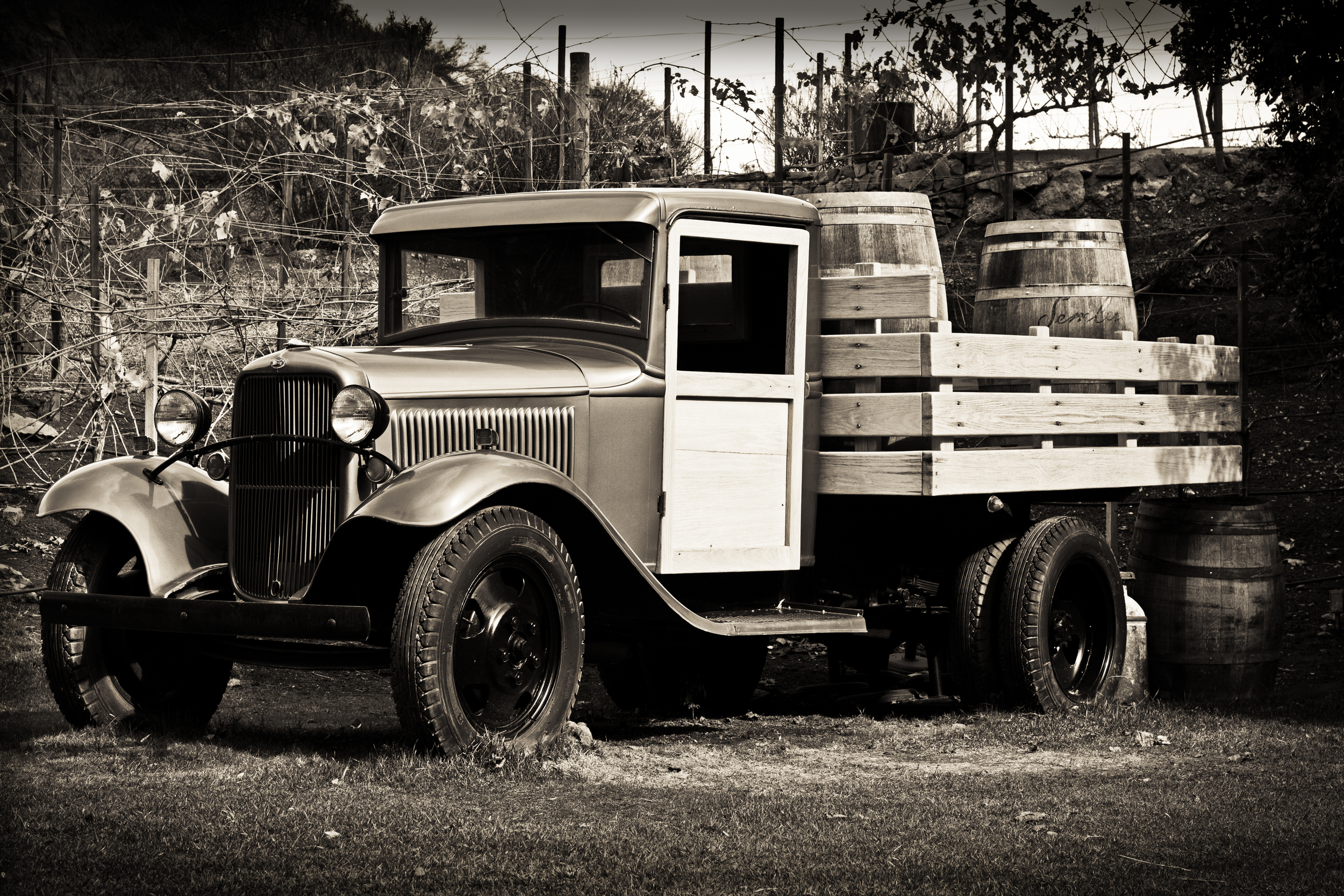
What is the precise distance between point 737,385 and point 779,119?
6.32m

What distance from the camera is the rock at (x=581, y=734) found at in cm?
482

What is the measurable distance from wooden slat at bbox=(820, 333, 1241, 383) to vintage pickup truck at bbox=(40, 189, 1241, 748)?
15 millimetres

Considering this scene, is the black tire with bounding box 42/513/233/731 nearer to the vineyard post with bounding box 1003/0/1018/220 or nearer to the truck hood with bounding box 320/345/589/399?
the truck hood with bounding box 320/345/589/399

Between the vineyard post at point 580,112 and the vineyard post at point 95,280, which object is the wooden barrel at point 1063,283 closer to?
the vineyard post at point 580,112

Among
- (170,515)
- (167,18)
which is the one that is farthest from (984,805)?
(167,18)

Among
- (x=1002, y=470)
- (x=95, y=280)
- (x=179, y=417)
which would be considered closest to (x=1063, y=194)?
(x=1002, y=470)

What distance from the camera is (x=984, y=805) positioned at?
4016 millimetres

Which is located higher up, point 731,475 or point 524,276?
point 524,276

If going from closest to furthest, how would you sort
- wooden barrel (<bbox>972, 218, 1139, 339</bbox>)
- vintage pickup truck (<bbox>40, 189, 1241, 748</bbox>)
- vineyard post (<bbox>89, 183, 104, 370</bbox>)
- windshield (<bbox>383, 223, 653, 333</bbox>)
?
vintage pickup truck (<bbox>40, 189, 1241, 748</bbox>), windshield (<bbox>383, 223, 653, 333</bbox>), wooden barrel (<bbox>972, 218, 1139, 339</bbox>), vineyard post (<bbox>89, 183, 104, 370</bbox>)

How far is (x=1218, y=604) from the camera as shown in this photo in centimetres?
653

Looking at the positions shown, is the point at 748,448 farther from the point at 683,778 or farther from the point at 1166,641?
the point at 1166,641

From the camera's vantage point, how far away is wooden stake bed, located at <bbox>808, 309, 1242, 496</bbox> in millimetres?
5578

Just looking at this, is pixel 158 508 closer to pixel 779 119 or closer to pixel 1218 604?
pixel 1218 604

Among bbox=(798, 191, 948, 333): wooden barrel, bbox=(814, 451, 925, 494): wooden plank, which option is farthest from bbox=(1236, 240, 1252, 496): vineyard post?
bbox=(814, 451, 925, 494): wooden plank
